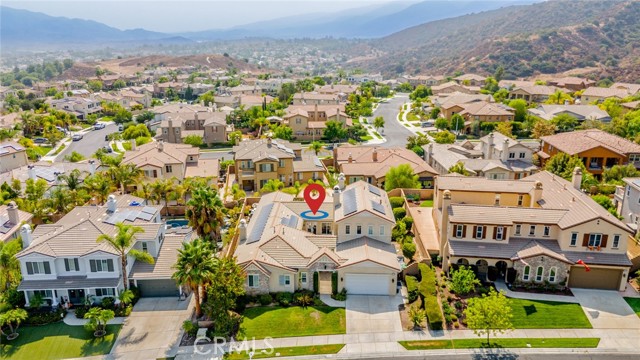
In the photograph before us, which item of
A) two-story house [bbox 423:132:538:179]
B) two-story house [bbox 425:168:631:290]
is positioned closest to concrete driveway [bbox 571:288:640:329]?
two-story house [bbox 425:168:631:290]

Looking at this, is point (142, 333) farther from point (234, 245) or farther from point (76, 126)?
point (76, 126)

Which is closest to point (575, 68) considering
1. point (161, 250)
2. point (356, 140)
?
point (356, 140)

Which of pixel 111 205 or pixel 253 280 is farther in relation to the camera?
pixel 111 205

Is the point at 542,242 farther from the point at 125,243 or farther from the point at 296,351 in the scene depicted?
the point at 125,243

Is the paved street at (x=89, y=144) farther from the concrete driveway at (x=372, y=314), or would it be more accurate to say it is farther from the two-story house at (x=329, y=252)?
the concrete driveway at (x=372, y=314)

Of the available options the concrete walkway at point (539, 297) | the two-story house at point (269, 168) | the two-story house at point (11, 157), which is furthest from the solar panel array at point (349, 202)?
the two-story house at point (11, 157)

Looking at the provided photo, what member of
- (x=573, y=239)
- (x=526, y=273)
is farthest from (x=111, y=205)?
(x=573, y=239)
